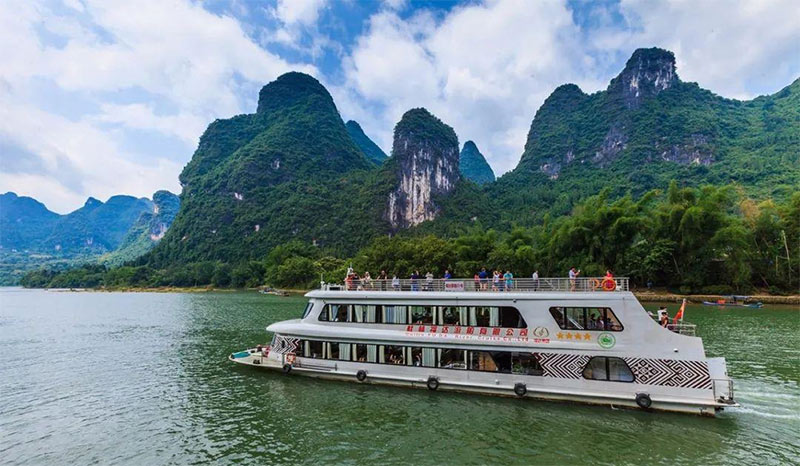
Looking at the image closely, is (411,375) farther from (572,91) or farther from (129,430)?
(572,91)

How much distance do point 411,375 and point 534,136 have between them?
193245mm

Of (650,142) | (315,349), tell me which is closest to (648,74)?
(650,142)

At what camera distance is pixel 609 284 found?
45.6 feet

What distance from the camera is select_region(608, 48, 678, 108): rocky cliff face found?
156 meters

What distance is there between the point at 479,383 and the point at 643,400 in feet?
16.9

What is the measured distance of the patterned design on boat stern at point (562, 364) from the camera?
13688 mm

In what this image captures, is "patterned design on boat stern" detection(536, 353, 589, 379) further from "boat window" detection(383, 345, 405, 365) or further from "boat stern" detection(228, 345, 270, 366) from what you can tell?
"boat stern" detection(228, 345, 270, 366)

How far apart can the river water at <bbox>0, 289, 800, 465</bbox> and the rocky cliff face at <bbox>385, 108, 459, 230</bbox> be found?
131837 mm

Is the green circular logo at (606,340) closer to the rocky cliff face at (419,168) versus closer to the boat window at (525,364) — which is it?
the boat window at (525,364)

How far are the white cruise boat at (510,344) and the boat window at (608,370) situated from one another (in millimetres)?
32

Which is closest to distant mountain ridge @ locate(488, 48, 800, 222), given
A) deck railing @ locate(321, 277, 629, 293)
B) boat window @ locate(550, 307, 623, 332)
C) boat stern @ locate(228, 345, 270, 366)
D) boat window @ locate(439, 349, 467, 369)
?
deck railing @ locate(321, 277, 629, 293)

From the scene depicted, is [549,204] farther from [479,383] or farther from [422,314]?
[479,383]

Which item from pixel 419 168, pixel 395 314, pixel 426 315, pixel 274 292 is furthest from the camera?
pixel 419 168

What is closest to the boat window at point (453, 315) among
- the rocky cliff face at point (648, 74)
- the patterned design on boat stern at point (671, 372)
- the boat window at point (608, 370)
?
the boat window at point (608, 370)
